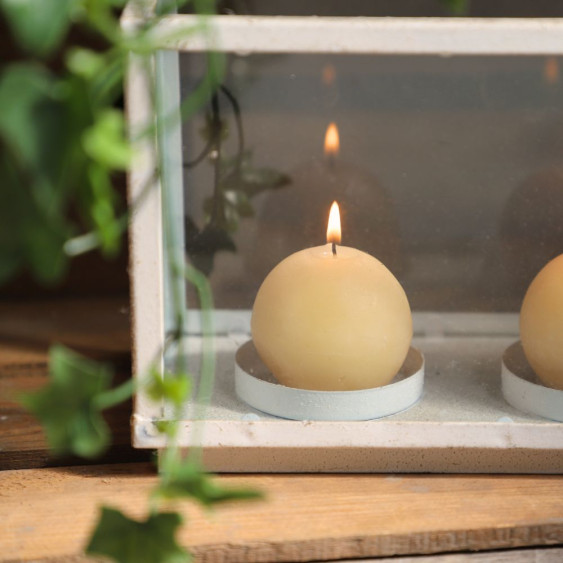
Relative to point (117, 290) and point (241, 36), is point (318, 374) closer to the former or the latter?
point (241, 36)

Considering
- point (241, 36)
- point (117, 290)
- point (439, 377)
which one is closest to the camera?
point (241, 36)

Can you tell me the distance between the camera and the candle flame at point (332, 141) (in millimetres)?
465

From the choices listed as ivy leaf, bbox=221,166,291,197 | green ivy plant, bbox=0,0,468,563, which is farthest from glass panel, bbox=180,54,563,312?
green ivy plant, bbox=0,0,468,563

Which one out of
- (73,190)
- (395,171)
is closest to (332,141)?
(395,171)

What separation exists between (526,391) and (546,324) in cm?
3

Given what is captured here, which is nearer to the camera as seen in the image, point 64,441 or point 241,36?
point 64,441

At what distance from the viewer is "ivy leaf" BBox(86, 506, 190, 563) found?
0.78ft

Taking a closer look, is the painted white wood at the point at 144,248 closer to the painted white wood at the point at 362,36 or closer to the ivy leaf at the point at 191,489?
the painted white wood at the point at 362,36

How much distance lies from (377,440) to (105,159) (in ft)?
0.77

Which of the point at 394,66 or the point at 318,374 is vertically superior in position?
the point at 394,66

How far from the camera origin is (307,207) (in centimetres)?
47

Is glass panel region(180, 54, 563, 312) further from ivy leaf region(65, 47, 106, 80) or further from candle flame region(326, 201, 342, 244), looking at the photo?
ivy leaf region(65, 47, 106, 80)

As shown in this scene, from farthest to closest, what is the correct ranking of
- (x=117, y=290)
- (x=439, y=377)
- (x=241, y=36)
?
(x=117, y=290)
(x=439, y=377)
(x=241, y=36)

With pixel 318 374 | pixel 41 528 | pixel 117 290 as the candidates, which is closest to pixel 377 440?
pixel 318 374
